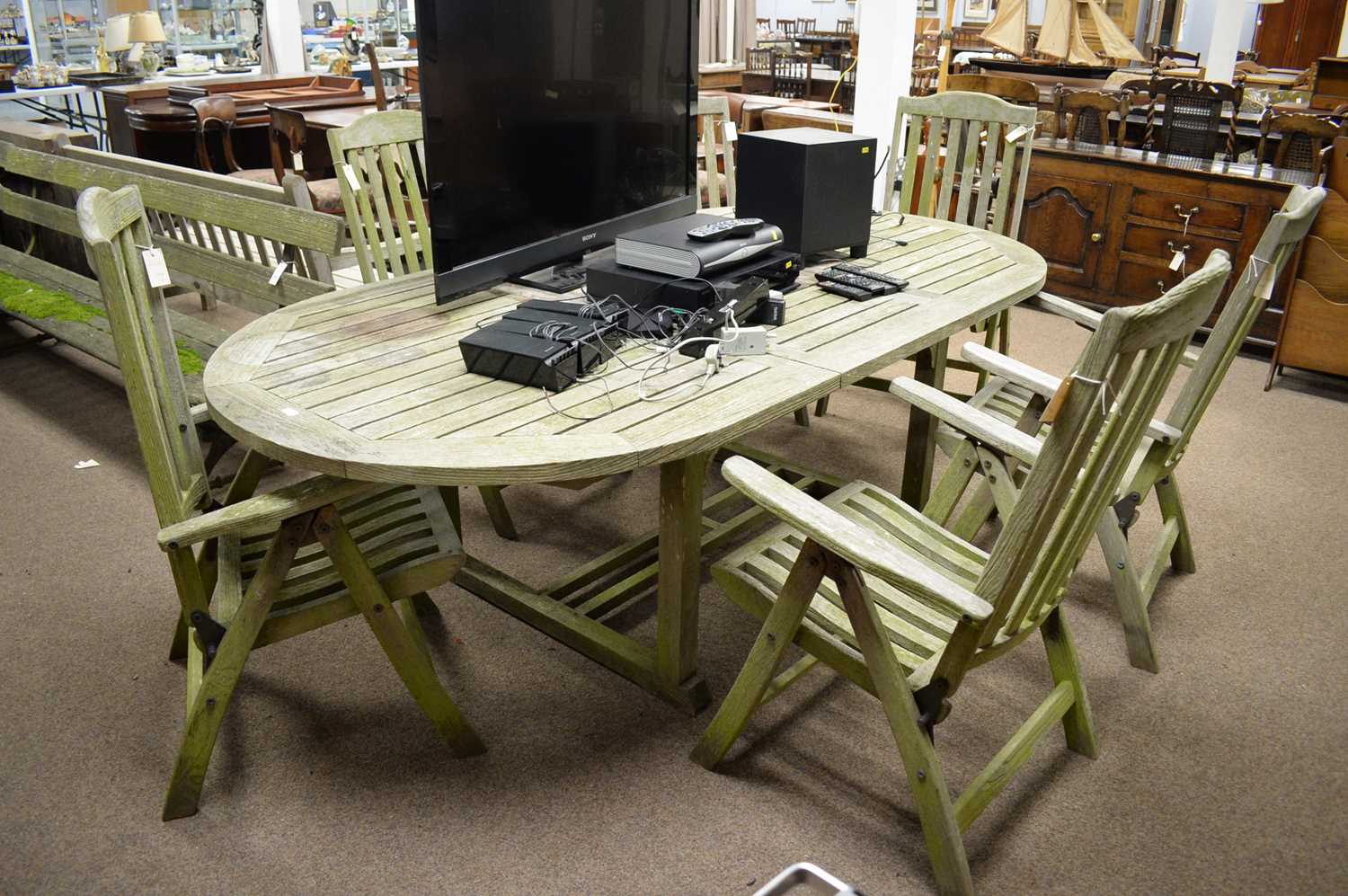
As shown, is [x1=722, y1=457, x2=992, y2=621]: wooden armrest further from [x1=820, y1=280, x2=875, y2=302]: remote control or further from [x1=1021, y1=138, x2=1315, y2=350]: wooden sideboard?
[x1=1021, y1=138, x2=1315, y2=350]: wooden sideboard

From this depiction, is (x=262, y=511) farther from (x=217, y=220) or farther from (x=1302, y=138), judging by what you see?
(x=1302, y=138)

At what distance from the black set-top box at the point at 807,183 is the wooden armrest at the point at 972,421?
26.0 inches

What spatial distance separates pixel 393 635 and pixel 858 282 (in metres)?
1.33

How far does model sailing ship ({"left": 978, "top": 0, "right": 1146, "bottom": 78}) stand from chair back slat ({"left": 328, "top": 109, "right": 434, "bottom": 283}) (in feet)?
19.0

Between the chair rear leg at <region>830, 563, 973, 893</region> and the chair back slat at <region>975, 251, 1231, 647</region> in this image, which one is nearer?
the chair back slat at <region>975, 251, 1231, 647</region>

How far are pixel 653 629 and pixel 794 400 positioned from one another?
2.71 feet

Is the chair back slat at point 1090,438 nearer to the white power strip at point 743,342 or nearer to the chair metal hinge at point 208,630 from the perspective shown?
the white power strip at point 743,342

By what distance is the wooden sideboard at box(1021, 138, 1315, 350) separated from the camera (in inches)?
163

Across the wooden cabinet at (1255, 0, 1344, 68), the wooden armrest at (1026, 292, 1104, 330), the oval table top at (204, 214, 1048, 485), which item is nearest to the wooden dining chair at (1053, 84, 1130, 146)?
the wooden armrest at (1026, 292, 1104, 330)

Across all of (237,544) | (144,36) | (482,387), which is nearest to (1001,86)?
(482,387)

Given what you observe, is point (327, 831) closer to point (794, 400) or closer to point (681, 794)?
point (681, 794)

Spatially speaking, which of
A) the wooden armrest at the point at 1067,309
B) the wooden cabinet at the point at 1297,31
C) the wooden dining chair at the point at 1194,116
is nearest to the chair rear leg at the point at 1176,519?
the wooden armrest at the point at 1067,309

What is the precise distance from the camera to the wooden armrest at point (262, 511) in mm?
1621

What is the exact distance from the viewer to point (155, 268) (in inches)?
76.2
